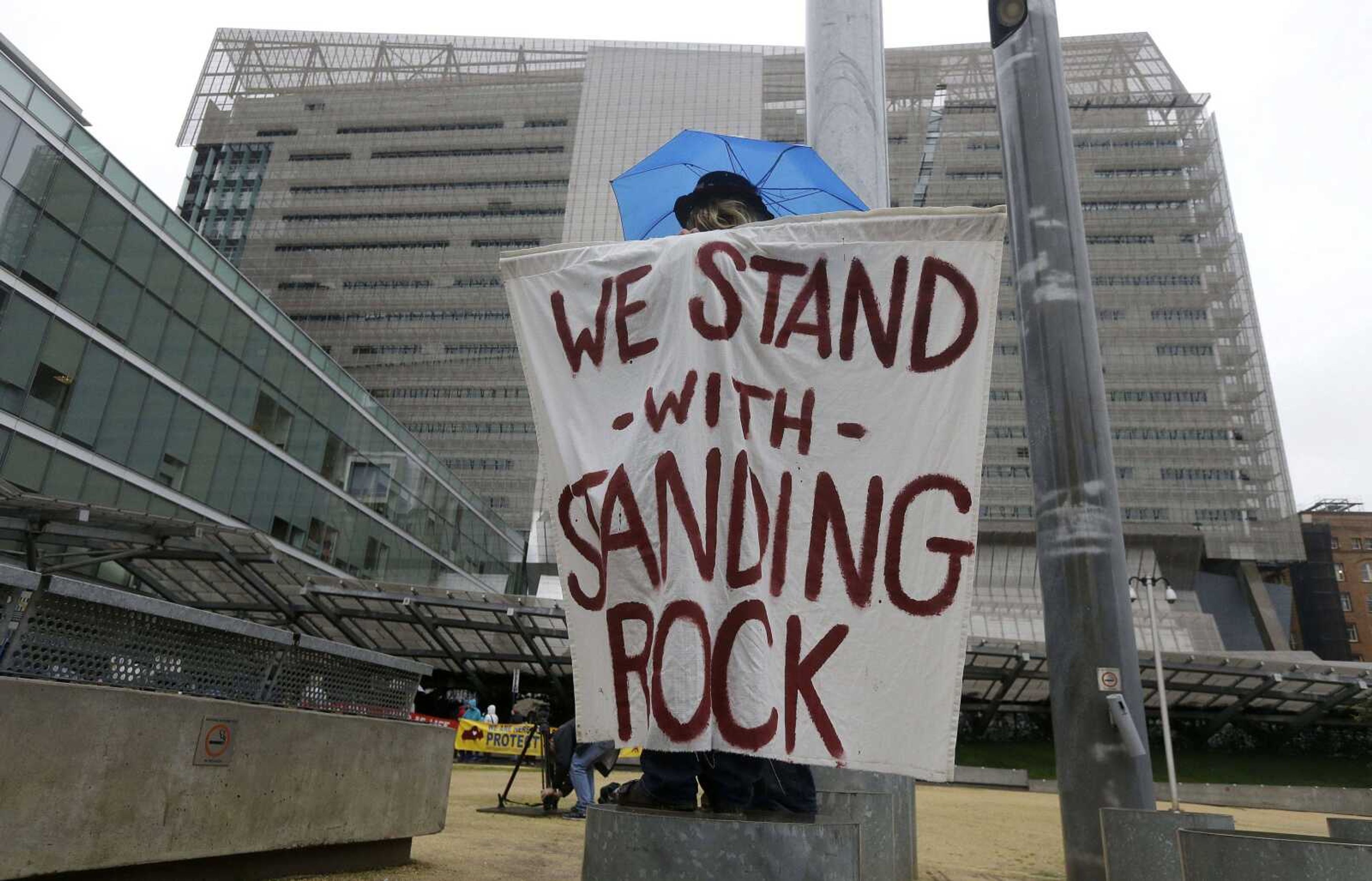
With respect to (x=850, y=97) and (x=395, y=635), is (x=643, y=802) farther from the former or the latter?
(x=395, y=635)

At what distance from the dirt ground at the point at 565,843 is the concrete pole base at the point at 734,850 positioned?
3723 millimetres

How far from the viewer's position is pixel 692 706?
1794 mm

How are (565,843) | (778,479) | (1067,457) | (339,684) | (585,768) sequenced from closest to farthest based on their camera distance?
1. (778,479)
2. (1067,457)
3. (339,684)
4. (565,843)
5. (585,768)

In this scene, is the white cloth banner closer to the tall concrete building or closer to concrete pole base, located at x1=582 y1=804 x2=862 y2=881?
concrete pole base, located at x1=582 y1=804 x2=862 y2=881

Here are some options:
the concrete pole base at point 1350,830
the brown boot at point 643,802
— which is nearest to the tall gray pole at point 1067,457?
the concrete pole base at point 1350,830

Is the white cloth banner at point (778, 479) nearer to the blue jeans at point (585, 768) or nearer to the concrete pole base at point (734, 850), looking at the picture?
the concrete pole base at point (734, 850)

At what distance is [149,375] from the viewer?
21.2 m

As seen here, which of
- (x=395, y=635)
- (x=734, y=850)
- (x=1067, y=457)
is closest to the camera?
(x=734, y=850)

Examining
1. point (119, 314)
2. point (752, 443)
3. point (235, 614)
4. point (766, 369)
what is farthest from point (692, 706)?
point (235, 614)

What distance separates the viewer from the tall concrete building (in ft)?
197

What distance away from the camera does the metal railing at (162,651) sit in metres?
3.22

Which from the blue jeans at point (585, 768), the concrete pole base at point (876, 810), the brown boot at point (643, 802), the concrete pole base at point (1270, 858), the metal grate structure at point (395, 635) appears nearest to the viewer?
the concrete pole base at point (1270, 858)

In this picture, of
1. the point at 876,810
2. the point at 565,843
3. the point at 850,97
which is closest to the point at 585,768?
the point at 565,843

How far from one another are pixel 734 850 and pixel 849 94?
307cm
